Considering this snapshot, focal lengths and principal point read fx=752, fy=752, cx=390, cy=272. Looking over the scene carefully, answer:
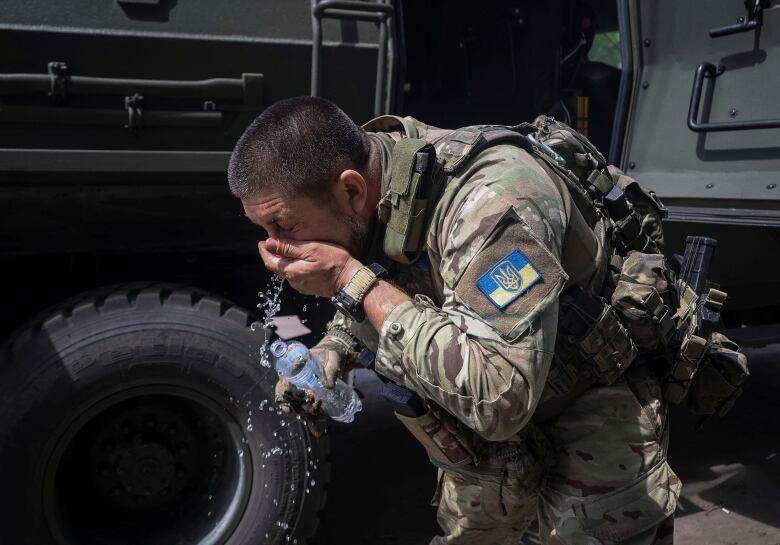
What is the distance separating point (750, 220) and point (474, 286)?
4.77 feet

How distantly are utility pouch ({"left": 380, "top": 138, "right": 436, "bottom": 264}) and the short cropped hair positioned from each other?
12 centimetres

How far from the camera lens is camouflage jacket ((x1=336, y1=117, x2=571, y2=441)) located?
4.55ft

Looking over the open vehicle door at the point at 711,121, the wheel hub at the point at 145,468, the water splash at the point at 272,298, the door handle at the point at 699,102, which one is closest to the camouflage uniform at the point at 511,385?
the water splash at the point at 272,298

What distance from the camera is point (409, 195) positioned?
1.54 m

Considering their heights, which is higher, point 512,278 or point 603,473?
point 512,278

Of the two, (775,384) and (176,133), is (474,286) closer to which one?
(176,133)

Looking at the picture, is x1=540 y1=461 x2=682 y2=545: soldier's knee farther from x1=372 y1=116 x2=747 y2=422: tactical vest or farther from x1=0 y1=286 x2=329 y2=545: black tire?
x1=0 y1=286 x2=329 y2=545: black tire

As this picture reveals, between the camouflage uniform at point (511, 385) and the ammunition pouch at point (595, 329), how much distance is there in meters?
0.09

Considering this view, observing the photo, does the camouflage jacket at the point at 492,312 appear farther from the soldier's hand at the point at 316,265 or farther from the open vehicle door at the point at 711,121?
the open vehicle door at the point at 711,121

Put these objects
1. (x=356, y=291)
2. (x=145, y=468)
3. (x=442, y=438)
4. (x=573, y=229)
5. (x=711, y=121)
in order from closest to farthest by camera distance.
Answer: (x=356, y=291), (x=573, y=229), (x=442, y=438), (x=145, y=468), (x=711, y=121)

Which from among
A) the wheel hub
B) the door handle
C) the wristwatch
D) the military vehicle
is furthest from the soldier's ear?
the door handle

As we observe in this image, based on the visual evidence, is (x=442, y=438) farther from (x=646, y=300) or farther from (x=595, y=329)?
(x=646, y=300)

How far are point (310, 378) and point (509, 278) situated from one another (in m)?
0.68

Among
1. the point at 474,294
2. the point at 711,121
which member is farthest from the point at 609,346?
the point at 711,121
